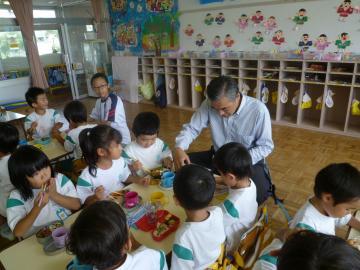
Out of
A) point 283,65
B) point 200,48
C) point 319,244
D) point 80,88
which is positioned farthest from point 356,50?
point 80,88

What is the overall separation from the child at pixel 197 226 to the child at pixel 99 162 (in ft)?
1.93

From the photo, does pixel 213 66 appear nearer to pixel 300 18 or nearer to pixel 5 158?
pixel 300 18

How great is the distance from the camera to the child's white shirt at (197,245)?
1120 mm

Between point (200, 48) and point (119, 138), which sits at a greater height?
point (200, 48)

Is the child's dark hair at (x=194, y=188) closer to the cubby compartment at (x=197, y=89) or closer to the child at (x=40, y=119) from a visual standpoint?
the child at (x=40, y=119)

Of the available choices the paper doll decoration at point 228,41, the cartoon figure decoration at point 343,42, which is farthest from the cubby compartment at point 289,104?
the paper doll decoration at point 228,41

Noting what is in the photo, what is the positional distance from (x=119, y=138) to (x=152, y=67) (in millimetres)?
4824

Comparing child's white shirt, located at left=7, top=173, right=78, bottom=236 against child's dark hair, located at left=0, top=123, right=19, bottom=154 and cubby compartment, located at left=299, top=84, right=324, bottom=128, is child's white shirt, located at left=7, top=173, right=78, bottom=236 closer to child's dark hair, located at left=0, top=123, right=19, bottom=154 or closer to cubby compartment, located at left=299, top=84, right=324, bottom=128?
child's dark hair, located at left=0, top=123, right=19, bottom=154

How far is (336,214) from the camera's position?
4.16 ft

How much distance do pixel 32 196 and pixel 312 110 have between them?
4.51 metres

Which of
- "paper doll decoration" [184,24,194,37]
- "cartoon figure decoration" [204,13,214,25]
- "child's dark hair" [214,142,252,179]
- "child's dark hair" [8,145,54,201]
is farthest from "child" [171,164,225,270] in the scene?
"paper doll decoration" [184,24,194,37]

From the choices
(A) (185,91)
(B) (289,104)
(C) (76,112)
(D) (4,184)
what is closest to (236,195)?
(D) (4,184)

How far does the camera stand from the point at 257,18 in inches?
181

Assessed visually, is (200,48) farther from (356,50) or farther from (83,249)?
(83,249)
